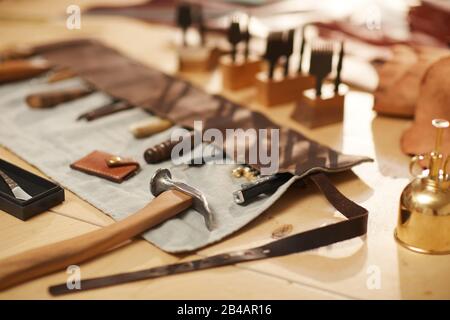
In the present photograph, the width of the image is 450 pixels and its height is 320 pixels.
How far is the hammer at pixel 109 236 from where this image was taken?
805 millimetres

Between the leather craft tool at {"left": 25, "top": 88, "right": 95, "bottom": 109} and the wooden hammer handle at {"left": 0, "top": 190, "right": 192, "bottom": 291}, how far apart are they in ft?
1.88

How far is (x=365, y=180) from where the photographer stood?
110 cm

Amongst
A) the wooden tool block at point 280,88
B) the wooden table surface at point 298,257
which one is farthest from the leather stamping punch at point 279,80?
the wooden table surface at point 298,257

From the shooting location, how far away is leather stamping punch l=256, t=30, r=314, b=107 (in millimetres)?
1397

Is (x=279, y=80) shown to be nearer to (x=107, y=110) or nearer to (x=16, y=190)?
(x=107, y=110)

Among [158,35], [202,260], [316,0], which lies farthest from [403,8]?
[202,260]

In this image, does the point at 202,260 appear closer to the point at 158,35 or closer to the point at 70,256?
the point at 70,256

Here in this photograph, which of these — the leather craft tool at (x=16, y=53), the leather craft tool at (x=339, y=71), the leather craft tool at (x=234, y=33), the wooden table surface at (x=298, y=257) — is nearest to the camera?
the wooden table surface at (x=298, y=257)

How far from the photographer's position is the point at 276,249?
2.86ft

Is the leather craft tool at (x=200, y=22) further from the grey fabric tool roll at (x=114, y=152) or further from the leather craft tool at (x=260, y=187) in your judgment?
the leather craft tool at (x=260, y=187)

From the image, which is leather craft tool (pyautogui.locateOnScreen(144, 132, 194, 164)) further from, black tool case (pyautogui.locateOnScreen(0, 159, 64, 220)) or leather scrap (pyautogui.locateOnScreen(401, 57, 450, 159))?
leather scrap (pyautogui.locateOnScreen(401, 57, 450, 159))

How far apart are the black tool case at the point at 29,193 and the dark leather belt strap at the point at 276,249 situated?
0.66 feet

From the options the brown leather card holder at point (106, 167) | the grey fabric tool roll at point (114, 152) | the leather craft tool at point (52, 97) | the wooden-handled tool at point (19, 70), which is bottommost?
the grey fabric tool roll at point (114, 152)

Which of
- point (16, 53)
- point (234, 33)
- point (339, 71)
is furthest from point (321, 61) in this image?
point (16, 53)
